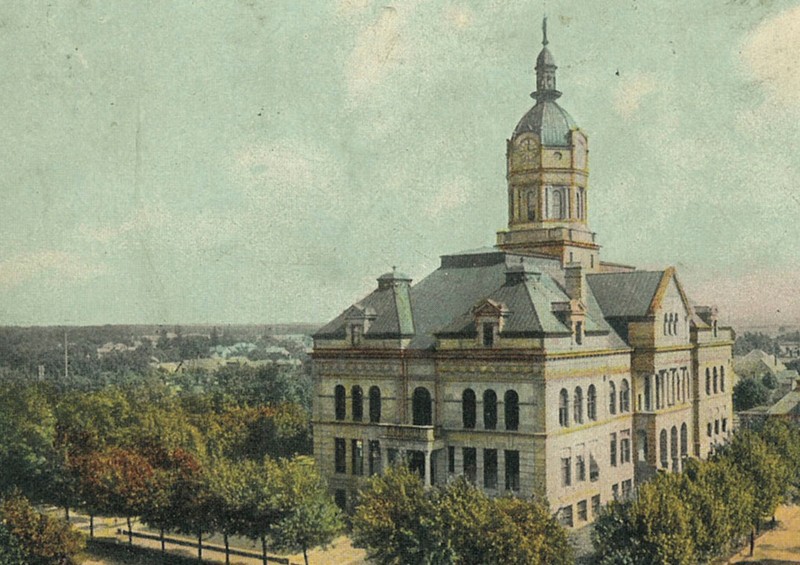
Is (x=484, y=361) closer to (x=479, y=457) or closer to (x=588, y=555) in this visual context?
(x=479, y=457)

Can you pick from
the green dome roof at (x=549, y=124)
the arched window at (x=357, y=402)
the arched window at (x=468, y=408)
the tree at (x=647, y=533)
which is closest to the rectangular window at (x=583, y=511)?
the arched window at (x=468, y=408)

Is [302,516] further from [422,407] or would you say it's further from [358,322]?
[358,322]

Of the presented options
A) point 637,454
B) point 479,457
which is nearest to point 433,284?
point 479,457

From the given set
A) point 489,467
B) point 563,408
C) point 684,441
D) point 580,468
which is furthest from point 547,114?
point 489,467

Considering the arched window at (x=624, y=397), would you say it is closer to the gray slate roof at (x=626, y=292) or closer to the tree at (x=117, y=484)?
the gray slate roof at (x=626, y=292)

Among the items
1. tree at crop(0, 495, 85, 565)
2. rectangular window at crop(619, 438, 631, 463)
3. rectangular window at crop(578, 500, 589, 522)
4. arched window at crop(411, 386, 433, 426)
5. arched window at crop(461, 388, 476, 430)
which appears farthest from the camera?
rectangular window at crop(619, 438, 631, 463)

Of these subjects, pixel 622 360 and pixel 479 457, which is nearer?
pixel 479 457

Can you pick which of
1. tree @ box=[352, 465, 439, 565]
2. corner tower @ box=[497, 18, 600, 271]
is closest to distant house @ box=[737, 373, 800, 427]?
corner tower @ box=[497, 18, 600, 271]

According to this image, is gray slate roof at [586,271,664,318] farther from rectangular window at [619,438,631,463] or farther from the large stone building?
rectangular window at [619,438,631,463]
